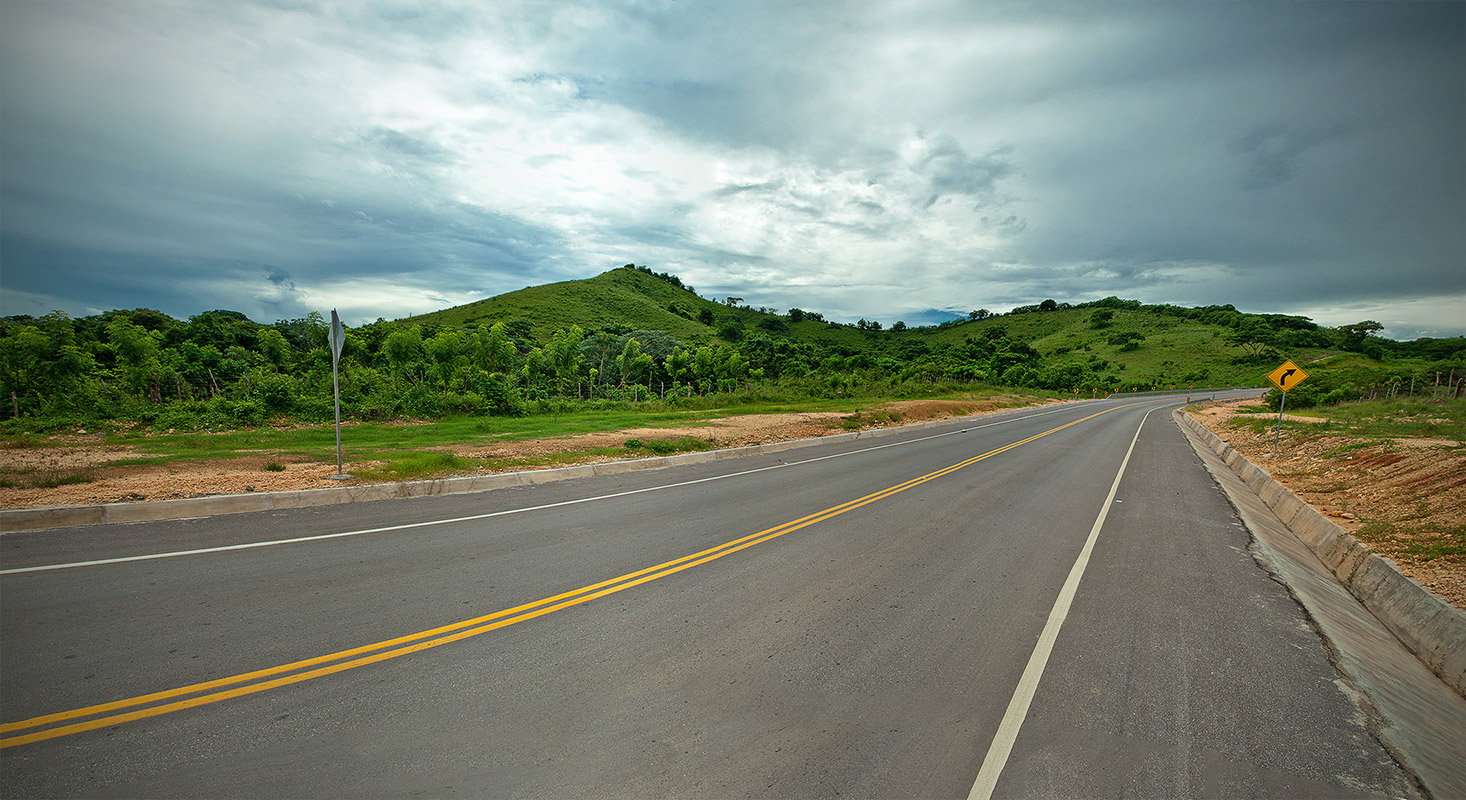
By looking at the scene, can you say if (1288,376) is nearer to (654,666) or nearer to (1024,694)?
(1024,694)

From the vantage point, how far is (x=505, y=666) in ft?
13.0

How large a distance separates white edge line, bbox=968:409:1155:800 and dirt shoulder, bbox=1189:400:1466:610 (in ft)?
Result: 10.2

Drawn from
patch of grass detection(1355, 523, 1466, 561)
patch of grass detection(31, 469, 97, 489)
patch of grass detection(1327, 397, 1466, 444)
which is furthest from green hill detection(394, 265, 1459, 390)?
patch of grass detection(31, 469, 97, 489)

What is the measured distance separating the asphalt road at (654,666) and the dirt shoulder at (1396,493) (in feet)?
5.14

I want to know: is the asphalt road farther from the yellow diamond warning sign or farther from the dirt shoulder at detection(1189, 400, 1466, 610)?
the yellow diamond warning sign

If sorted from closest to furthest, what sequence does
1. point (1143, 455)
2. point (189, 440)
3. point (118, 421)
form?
point (189, 440) < point (118, 421) < point (1143, 455)

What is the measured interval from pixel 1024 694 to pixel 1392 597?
526 cm

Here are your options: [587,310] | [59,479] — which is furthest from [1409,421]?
[587,310]

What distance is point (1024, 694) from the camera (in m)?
3.85

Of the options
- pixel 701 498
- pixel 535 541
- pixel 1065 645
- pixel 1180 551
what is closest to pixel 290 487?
pixel 535 541

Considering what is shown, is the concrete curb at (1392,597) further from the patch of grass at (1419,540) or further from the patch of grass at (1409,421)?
the patch of grass at (1409,421)

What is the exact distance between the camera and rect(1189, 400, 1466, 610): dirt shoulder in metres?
6.27

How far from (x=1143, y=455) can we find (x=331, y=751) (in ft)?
71.1

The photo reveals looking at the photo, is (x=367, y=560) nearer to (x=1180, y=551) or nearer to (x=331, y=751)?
→ (x=331, y=751)
